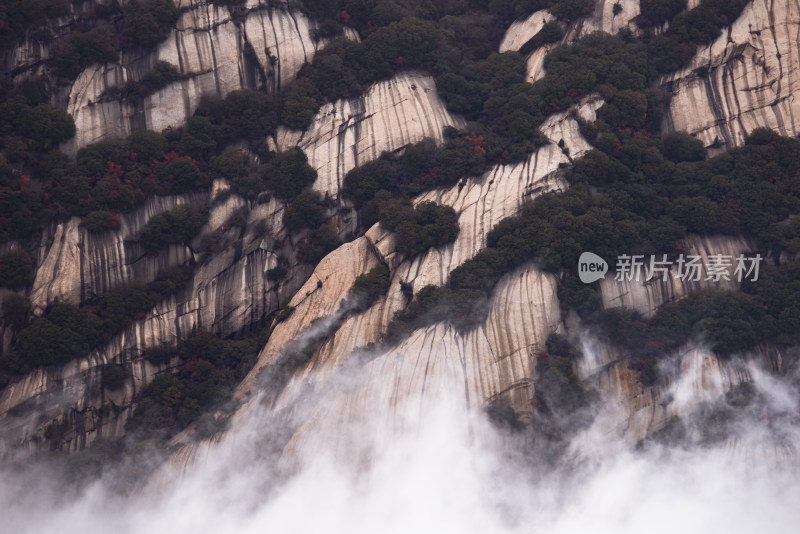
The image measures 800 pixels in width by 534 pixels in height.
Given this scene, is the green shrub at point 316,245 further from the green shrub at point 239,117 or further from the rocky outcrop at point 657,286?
the rocky outcrop at point 657,286

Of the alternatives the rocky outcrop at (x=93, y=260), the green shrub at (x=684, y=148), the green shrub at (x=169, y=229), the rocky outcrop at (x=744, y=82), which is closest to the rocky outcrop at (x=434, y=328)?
the green shrub at (x=684, y=148)

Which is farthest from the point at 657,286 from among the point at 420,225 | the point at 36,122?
the point at 36,122

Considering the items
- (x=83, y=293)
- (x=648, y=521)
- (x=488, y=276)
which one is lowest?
(x=648, y=521)

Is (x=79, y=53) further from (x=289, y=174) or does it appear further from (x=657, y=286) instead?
(x=657, y=286)

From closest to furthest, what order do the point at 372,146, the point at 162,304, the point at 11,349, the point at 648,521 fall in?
the point at 648,521 < the point at 11,349 < the point at 162,304 < the point at 372,146

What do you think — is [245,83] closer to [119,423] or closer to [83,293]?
[83,293]

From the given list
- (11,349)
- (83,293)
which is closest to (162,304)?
(83,293)
